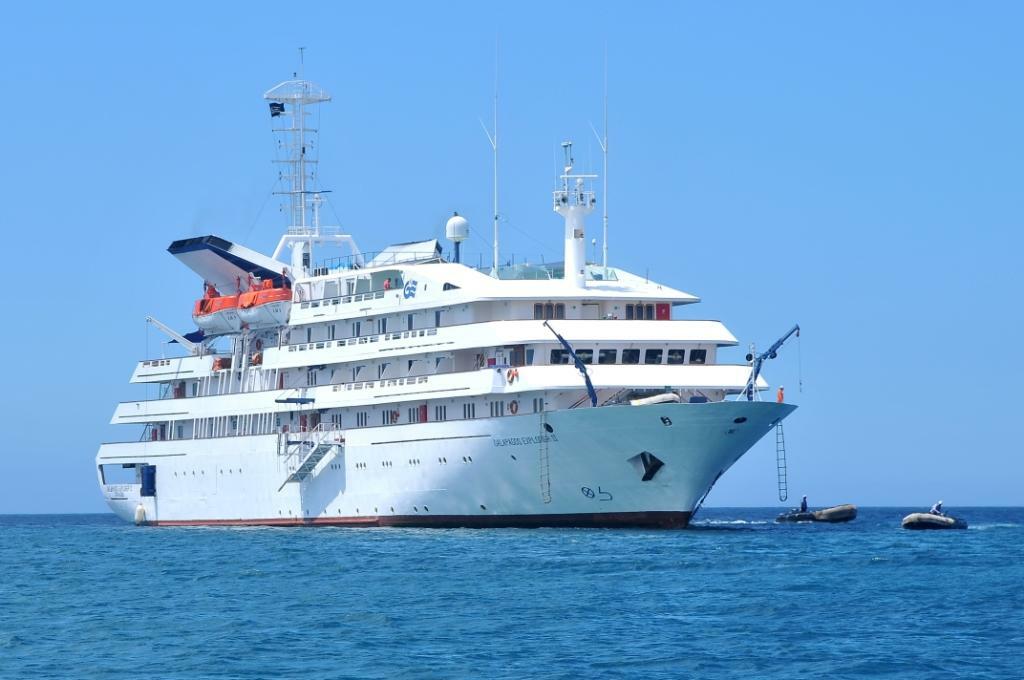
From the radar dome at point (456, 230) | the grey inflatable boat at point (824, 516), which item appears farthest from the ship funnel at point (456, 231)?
the grey inflatable boat at point (824, 516)

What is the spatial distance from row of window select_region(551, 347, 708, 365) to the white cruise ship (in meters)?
0.06

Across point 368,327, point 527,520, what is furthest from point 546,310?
point 368,327

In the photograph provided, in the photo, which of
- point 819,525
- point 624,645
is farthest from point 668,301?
point 624,645

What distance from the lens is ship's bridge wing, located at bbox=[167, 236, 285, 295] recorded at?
70688 millimetres

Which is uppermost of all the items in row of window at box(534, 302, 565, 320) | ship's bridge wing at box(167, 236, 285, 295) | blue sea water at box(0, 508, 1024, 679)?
ship's bridge wing at box(167, 236, 285, 295)

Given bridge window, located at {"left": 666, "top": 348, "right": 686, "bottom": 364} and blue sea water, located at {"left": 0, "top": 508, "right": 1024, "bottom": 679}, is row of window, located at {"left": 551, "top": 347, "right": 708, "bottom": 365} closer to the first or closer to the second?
bridge window, located at {"left": 666, "top": 348, "right": 686, "bottom": 364}

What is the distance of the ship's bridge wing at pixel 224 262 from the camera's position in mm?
70688

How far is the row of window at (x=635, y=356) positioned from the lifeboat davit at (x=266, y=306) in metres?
15.3

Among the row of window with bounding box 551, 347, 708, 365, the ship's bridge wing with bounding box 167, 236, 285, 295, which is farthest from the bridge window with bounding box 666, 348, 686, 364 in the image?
the ship's bridge wing with bounding box 167, 236, 285, 295

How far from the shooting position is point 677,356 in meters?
57.1

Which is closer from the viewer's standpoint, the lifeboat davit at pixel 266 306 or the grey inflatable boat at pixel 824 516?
the lifeboat davit at pixel 266 306

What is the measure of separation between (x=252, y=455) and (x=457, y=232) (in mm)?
11725

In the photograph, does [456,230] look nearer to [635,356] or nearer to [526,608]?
[635,356]

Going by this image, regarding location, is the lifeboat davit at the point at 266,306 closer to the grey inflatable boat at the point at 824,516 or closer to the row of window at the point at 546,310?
the row of window at the point at 546,310
